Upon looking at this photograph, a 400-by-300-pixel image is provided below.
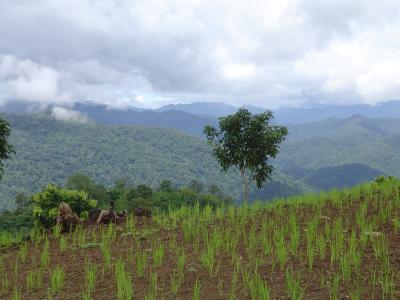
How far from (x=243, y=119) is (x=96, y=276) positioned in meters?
27.1

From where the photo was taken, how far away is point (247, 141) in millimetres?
35750

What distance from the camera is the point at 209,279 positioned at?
921cm

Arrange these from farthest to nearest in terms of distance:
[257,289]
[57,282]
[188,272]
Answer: [188,272], [57,282], [257,289]

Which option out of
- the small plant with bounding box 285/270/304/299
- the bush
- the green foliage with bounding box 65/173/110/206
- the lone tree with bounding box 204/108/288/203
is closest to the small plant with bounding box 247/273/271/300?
the small plant with bounding box 285/270/304/299

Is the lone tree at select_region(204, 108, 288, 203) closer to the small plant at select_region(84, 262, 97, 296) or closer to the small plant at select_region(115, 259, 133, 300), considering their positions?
the small plant at select_region(84, 262, 97, 296)

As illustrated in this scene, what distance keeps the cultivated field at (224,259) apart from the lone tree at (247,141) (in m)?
20.1

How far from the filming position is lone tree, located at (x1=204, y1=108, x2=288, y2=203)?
116 ft

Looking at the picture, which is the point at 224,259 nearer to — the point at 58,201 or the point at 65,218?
the point at 65,218

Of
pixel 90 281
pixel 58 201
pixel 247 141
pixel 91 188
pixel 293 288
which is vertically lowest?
pixel 91 188

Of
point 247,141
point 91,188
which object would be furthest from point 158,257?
point 91,188

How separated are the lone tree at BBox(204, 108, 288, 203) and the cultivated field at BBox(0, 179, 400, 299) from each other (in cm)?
2009

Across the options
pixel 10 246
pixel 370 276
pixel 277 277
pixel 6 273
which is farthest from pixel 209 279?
pixel 10 246

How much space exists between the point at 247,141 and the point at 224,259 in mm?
25694

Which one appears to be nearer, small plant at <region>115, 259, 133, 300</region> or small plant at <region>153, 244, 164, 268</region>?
small plant at <region>115, 259, 133, 300</region>
